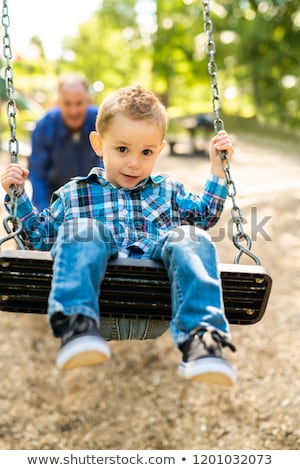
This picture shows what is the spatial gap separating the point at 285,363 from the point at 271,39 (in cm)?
1718

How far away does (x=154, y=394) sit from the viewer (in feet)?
18.8

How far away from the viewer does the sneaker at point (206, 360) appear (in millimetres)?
1562

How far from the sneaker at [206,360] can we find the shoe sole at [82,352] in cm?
24

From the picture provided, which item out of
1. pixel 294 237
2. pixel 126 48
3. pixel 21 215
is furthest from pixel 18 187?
pixel 126 48

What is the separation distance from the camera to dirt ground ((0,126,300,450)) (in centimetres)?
512

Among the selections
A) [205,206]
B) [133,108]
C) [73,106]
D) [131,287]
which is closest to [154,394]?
[73,106]

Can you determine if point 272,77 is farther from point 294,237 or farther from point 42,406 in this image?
point 42,406

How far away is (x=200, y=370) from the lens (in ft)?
5.11

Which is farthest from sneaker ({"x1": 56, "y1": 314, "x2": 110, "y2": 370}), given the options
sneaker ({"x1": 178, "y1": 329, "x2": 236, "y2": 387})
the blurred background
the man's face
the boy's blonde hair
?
the blurred background

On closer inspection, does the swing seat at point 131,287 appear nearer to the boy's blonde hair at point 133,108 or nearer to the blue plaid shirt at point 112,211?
the blue plaid shirt at point 112,211

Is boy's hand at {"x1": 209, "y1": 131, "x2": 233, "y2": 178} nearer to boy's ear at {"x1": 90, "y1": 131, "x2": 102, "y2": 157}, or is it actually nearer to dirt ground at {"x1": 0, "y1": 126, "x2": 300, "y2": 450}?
boy's ear at {"x1": 90, "y1": 131, "x2": 102, "y2": 157}

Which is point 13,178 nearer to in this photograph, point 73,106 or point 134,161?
point 134,161

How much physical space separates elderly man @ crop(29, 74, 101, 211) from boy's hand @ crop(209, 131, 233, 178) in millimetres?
1669

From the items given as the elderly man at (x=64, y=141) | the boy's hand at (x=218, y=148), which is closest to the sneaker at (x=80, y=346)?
the boy's hand at (x=218, y=148)
